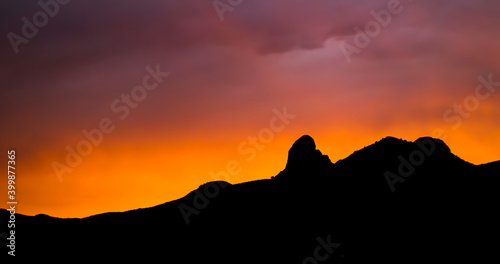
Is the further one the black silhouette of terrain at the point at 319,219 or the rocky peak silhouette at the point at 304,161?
the rocky peak silhouette at the point at 304,161

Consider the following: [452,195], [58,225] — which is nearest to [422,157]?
[452,195]

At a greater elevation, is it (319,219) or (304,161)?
(304,161)

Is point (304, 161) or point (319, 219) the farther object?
point (304, 161)

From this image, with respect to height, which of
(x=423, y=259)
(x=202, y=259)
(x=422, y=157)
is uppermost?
(x=422, y=157)

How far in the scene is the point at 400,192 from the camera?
118 metres

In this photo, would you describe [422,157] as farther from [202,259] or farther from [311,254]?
[202,259]

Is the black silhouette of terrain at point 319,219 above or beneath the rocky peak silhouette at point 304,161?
beneath

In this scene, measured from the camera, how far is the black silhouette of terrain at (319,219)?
99938 millimetres

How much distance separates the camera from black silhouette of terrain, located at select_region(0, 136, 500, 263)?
3935 inches

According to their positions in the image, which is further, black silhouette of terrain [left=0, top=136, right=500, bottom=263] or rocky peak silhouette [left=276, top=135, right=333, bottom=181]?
rocky peak silhouette [left=276, top=135, right=333, bottom=181]

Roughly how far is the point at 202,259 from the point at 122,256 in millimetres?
16221

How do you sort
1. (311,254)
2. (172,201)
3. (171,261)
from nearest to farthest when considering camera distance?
(311,254) < (171,261) < (172,201)

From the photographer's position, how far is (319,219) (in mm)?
115875

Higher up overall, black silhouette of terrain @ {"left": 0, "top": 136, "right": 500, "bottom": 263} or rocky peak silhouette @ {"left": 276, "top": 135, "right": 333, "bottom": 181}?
rocky peak silhouette @ {"left": 276, "top": 135, "right": 333, "bottom": 181}
